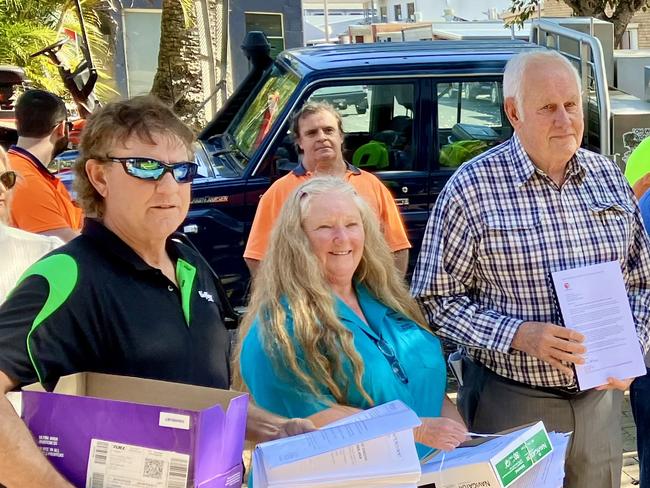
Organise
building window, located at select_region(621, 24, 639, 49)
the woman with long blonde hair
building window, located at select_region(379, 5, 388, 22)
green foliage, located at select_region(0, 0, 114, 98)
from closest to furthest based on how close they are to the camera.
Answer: the woman with long blonde hair → green foliage, located at select_region(0, 0, 114, 98) → building window, located at select_region(621, 24, 639, 49) → building window, located at select_region(379, 5, 388, 22)

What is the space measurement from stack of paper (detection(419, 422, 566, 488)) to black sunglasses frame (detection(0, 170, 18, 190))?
5.59 ft

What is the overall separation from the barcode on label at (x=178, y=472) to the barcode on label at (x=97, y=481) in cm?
14

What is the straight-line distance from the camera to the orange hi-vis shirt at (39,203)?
12.2ft

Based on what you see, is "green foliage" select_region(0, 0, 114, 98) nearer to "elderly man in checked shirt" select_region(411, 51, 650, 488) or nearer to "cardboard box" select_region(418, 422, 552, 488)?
"elderly man in checked shirt" select_region(411, 51, 650, 488)

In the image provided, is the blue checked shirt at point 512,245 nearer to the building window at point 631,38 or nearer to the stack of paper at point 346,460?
the stack of paper at point 346,460

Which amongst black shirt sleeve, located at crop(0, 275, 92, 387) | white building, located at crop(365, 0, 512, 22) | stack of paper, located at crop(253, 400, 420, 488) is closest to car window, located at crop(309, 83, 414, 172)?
black shirt sleeve, located at crop(0, 275, 92, 387)

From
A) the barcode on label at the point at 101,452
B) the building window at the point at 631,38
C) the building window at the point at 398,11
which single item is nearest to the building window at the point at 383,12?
the building window at the point at 398,11

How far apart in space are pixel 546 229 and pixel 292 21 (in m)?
16.4

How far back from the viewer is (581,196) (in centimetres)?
253

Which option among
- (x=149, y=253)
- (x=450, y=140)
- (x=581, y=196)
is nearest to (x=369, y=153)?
(x=450, y=140)

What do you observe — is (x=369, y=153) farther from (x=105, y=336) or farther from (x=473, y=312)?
(x=105, y=336)

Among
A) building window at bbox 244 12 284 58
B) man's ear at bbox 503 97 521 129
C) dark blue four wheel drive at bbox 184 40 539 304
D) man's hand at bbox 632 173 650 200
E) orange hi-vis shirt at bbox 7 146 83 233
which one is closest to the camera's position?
man's ear at bbox 503 97 521 129

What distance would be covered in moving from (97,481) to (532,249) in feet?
5.02

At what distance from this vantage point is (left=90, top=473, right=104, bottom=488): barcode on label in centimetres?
143
